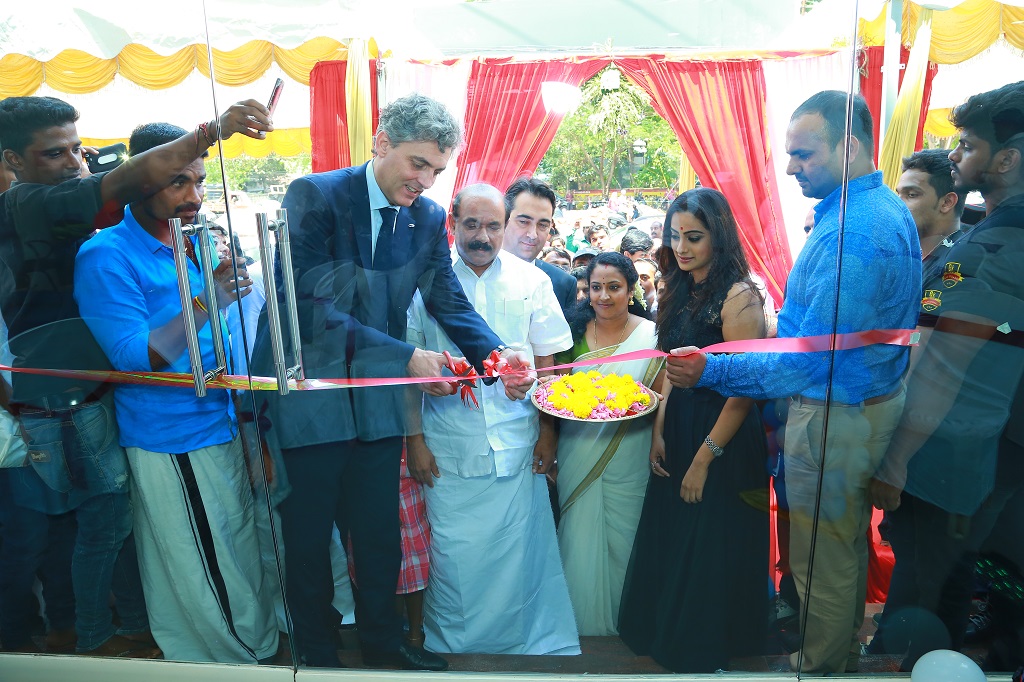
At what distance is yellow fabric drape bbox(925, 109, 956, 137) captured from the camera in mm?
1712

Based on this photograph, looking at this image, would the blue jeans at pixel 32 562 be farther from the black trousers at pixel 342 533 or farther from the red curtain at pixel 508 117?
the red curtain at pixel 508 117

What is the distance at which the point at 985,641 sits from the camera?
6.78 ft

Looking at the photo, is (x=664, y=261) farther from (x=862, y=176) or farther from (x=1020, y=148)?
(x=1020, y=148)

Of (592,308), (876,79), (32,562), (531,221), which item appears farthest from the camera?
(32,562)

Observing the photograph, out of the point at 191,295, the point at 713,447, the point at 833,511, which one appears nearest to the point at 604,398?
the point at 713,447

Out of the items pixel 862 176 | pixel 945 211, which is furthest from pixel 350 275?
pixel 945 211

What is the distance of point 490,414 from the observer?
6.26 feet

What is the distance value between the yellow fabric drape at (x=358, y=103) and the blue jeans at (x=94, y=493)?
0.99 meters

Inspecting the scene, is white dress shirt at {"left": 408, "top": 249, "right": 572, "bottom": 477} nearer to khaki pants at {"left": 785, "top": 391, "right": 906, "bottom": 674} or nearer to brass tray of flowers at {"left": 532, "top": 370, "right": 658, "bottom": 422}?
brass tray of flowers at {"left": 532, "top": 370, "right": 658, "bottom": 422}

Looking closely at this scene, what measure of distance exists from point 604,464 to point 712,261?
0.61 meters

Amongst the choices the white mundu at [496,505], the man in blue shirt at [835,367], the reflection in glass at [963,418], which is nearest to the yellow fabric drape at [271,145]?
the white mundu at [496,505]

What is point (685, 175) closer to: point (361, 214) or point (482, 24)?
point (482, 24)

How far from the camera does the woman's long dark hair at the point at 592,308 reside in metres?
1.86

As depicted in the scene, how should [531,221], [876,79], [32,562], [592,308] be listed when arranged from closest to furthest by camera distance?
[876,79]
[531,221]
[592,308]
[32,562]
